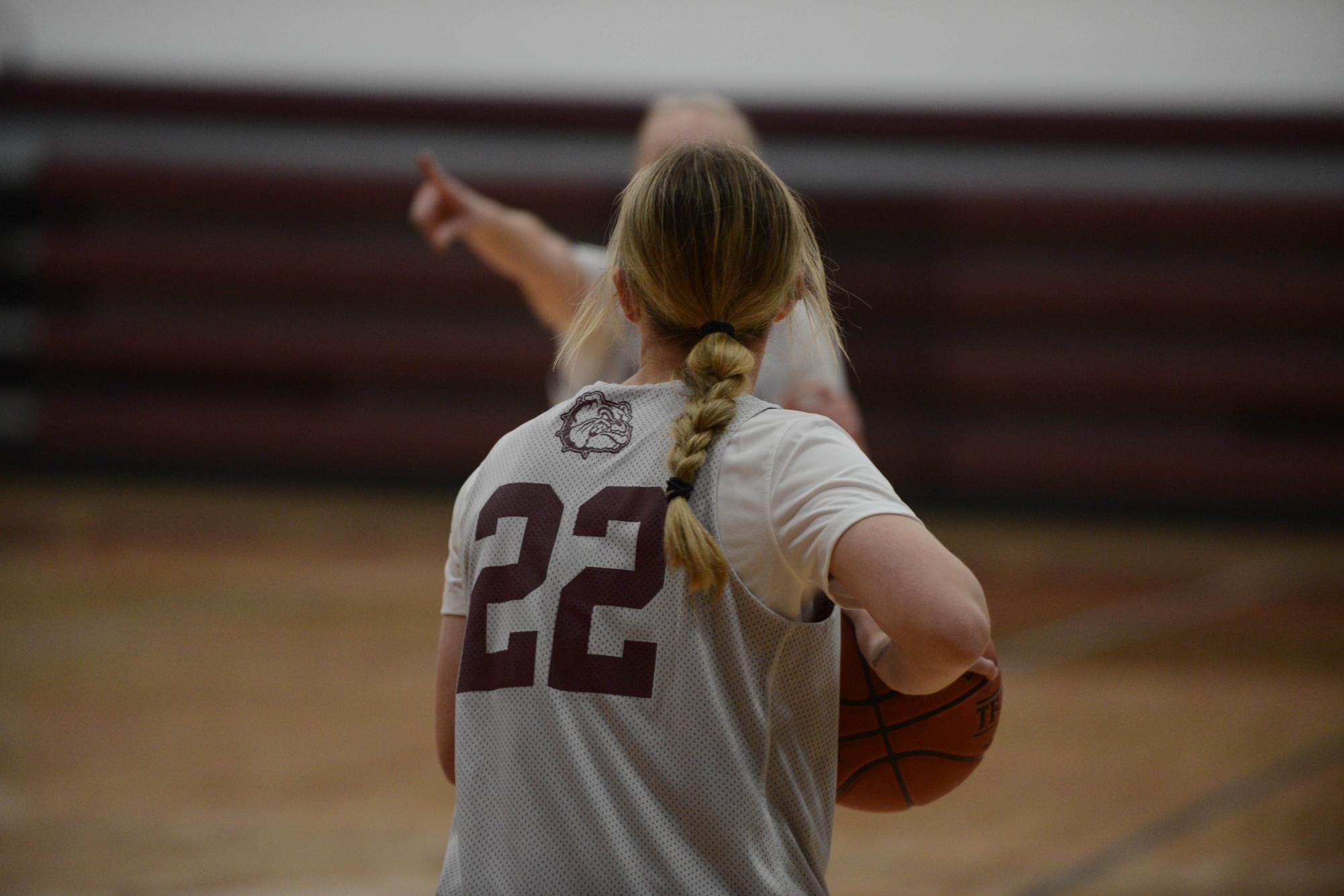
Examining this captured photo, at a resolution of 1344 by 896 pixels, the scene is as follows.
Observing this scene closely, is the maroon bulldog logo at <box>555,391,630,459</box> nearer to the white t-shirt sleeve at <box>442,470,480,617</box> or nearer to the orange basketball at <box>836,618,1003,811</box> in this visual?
the white t-shirt sleeve at <box>442,470,480,617</box>

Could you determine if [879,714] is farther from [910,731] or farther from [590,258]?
[590,258]

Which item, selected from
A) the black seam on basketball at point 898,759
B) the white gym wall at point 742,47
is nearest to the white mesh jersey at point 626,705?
the black seam on basketball at point 898,759

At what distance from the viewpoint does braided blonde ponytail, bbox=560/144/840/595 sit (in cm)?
108

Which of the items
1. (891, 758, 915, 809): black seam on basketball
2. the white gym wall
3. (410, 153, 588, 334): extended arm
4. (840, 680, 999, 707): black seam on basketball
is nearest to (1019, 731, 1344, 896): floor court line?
(891, 758, 915, 809): black seam on basketball

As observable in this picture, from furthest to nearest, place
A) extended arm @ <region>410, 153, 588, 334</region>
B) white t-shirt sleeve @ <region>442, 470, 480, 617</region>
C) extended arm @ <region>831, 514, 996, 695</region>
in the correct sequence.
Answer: extended arm @ <region>410, 153, 588, 334</region>, white t-shirt sleeve @ <region>442, 470, 480, 617</region>, extended arm @ <region>831, 514, 996, 695</region>

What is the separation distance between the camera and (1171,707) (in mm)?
3928

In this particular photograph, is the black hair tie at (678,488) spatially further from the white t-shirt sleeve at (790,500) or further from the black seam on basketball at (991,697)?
the black seam on basketball at (991,697)

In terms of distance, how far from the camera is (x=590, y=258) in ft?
8.34

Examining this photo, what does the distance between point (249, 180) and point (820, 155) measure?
3.87 metres

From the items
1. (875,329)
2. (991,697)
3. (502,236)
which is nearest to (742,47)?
(875,329)

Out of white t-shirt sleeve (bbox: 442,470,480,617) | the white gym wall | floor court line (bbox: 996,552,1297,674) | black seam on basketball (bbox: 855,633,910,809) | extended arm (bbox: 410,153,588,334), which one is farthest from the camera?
the white gym wall

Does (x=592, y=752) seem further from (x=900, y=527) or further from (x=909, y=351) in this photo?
(x=909, y=351)

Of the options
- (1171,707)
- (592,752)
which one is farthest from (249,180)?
(592,752)

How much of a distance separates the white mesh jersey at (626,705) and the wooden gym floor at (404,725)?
150 cm
